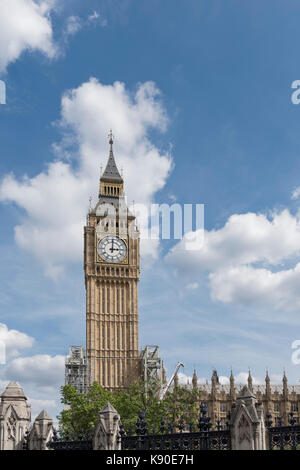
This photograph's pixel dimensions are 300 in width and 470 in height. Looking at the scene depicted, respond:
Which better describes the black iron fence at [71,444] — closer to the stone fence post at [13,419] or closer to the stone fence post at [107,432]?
the stone fence post at [107,432]

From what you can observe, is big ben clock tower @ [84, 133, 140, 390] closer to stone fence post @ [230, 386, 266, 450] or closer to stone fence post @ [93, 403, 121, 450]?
stone fence post @ [93, 403, 121, 450]

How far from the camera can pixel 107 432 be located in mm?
15461

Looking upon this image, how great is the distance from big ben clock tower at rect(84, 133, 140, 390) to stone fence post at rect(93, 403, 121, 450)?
207ft

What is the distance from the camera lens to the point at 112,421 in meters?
15.6

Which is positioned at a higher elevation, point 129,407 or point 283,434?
point 129,407

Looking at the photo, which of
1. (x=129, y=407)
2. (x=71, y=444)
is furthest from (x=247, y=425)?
(x=129, y=407)

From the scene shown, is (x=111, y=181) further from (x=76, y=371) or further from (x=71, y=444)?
(x=71, y=444)

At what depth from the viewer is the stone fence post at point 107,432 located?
15422 millimetres

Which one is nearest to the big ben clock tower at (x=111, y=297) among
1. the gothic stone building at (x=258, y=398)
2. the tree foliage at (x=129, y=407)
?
the gothic stone building at (x=258, y=398)

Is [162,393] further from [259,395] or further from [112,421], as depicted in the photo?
[112,421]

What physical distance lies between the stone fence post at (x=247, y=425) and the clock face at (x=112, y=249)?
70871 millimetres

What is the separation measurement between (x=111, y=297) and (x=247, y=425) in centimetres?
7049
